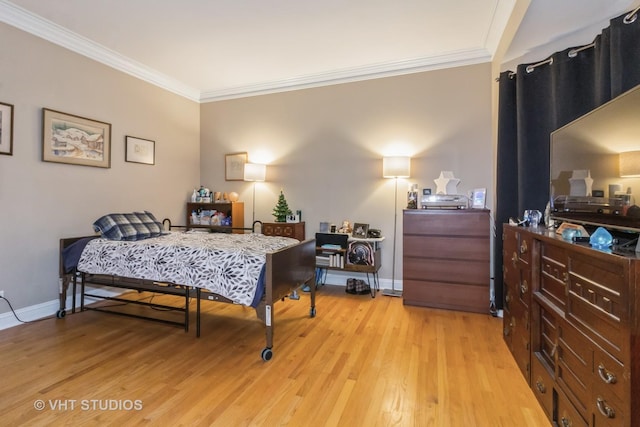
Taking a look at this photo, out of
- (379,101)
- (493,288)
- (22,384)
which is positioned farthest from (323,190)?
(22,384)

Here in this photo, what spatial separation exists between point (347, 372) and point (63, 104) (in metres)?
3.62

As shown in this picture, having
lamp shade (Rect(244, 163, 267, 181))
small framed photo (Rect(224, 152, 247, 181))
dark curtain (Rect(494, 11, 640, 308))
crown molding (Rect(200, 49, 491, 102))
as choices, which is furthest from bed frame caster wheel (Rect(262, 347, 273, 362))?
crown molding (Rect(200, 49, 491, 102))

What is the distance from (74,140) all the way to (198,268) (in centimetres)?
208

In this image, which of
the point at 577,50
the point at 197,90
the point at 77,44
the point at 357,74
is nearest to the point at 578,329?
the point at 577,50

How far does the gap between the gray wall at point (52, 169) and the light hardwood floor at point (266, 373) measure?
0.62 m

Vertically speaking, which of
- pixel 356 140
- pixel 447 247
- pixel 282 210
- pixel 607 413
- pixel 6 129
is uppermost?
pixel 356 140

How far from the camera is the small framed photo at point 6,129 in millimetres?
2674

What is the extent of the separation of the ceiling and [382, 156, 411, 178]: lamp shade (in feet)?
3.62

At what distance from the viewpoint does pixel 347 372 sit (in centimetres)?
206

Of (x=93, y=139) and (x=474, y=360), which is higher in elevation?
(x=93, y=139)

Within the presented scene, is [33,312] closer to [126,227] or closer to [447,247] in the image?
[126,227]

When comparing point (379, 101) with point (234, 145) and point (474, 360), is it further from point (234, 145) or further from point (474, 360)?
point (474, 360)

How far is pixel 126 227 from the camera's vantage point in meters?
3.11

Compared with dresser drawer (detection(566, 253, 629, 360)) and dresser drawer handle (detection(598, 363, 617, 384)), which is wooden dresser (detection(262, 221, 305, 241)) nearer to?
dresser drawer (detection(566, 253, 629, 360))
